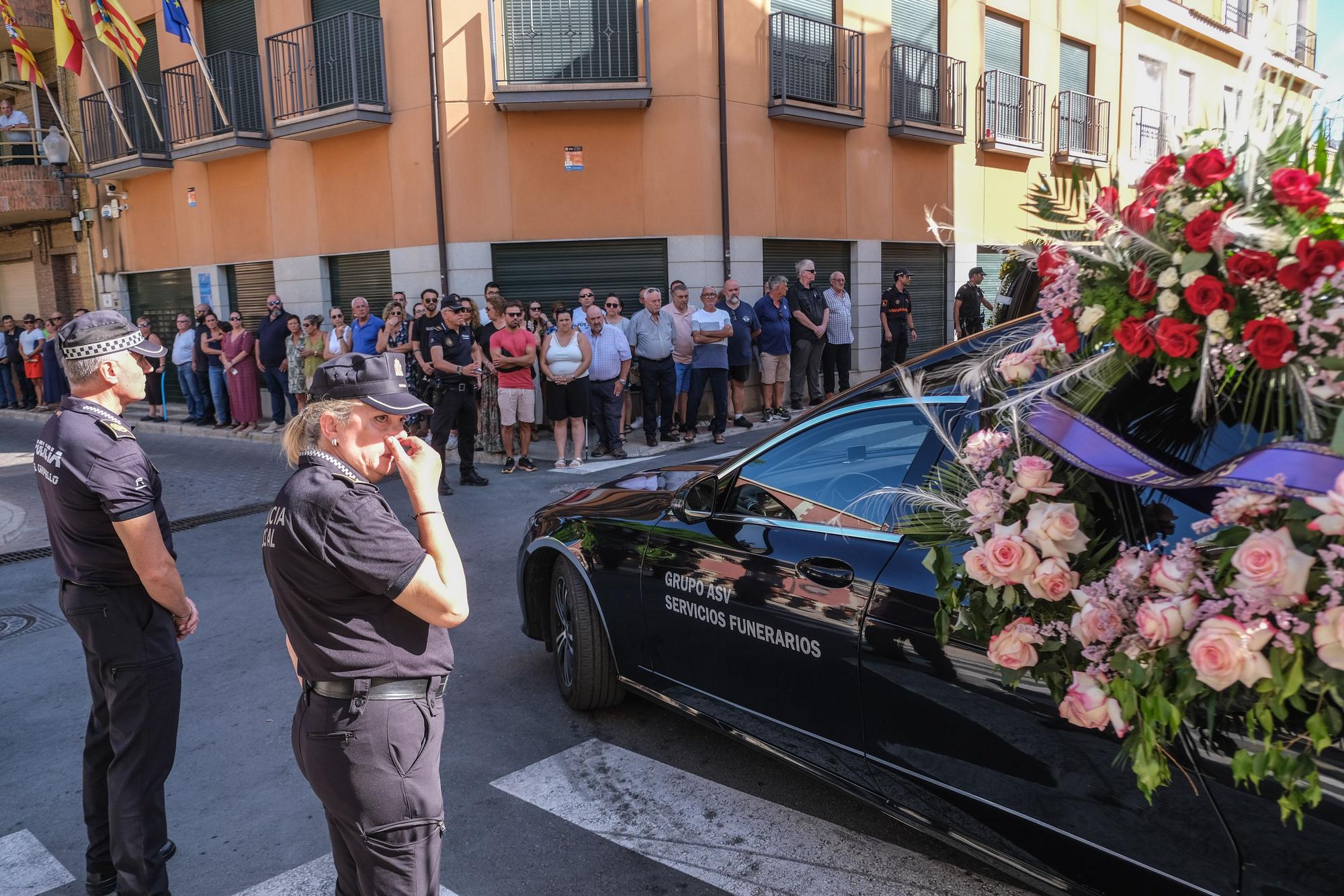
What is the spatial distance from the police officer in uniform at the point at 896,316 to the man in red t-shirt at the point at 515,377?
709cm

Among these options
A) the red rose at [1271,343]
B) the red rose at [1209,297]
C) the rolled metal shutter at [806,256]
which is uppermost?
the rolled metal shutter at [806,256]

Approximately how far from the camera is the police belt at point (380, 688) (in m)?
2.42

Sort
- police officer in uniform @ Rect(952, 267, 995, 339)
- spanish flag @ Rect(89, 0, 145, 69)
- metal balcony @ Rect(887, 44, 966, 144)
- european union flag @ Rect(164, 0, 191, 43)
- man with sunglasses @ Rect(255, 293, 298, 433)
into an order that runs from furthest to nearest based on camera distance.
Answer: metal balcony @ Rect(887, 44, 966, 144)
police officer in uniform @ Rect(952, 267, 995, 339)
spanish flag @ Rect(89, 0, 145, 69)
european union flag @ Rect(164, 0, 191, 43)
man with sunglasses @ Rect(255, 293, 298, 433)

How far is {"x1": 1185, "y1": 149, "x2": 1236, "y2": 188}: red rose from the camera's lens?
1.99 m

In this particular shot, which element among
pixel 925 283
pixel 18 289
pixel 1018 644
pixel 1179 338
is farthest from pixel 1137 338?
pixel 18 289

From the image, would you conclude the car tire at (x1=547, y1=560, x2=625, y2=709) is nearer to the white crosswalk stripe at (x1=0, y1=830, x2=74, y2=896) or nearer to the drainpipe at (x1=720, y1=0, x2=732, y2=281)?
the white crosswalk stripe at (x1=0, y1=830, x2=74, y2=896)

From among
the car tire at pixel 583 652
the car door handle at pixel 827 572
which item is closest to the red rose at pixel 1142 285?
the car door handle at pixel 827 572

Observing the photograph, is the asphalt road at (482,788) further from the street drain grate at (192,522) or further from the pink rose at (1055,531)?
the street drain grate at (192,522)

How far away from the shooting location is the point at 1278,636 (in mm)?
1778

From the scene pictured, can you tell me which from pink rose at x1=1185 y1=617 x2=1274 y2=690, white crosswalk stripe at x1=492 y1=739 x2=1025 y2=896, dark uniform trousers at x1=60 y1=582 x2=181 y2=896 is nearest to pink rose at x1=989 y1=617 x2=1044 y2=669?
pink rose at x1=1185 y1=617 x2=1274 y2=690

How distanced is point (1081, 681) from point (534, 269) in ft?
41.4

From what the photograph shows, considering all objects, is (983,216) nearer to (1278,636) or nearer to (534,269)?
(534,269)

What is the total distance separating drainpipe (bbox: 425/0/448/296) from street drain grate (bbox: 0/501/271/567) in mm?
5233

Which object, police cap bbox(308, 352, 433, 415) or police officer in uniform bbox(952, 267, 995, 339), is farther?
police officer in uniform bbox(952, 267, 995, 339)
